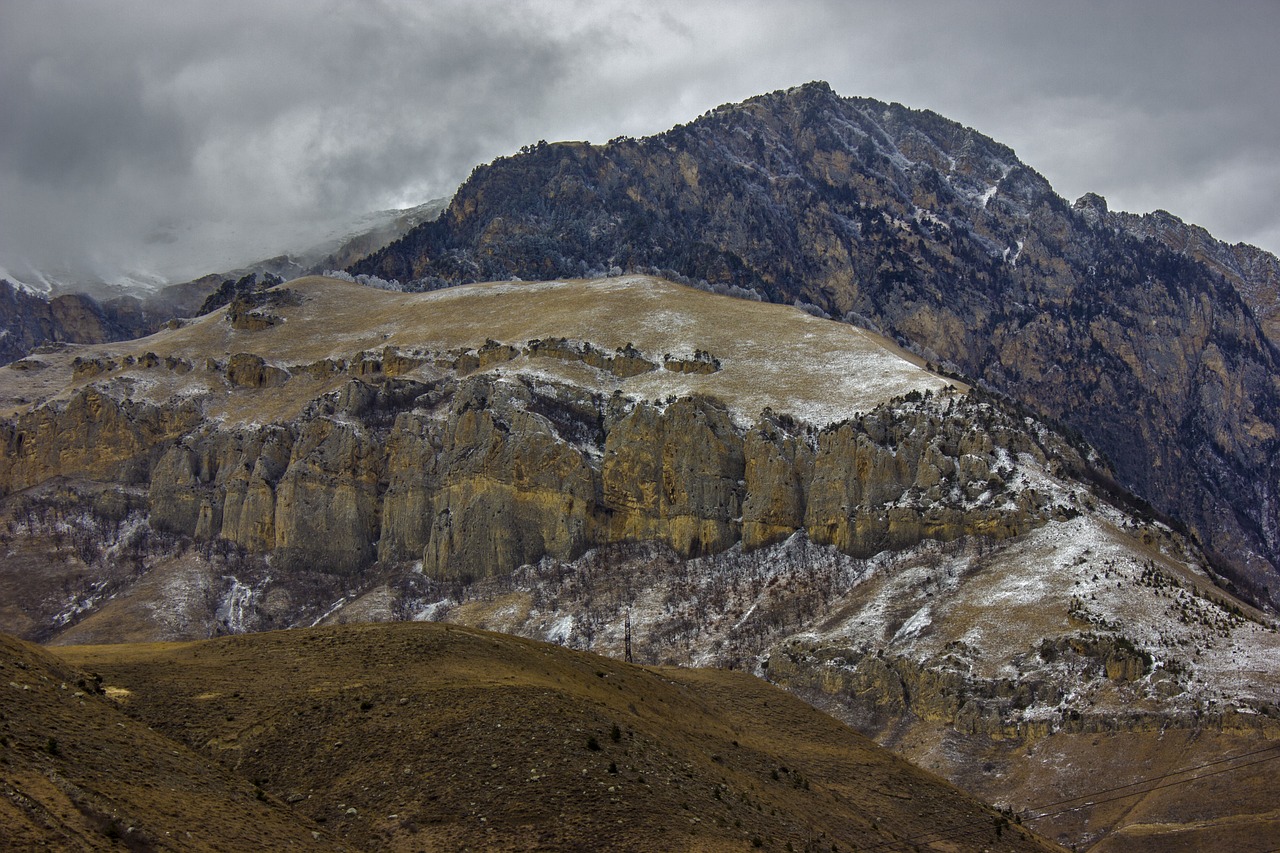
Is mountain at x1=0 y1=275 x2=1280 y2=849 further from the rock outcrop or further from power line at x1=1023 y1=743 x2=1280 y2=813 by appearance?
power line at x1=1023 y1=743 x2=1280 y2=813

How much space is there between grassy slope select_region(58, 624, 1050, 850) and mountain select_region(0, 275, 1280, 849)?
3975 cm

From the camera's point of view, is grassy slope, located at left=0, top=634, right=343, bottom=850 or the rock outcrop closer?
grassy slope, located at left=0, top=634, right=343, bottom=850

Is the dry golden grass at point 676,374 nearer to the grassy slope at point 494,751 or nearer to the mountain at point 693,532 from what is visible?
the mountain at point 693,532

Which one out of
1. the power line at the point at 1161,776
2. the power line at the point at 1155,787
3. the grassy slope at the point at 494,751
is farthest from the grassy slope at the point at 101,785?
the power line at the point at 1161,776

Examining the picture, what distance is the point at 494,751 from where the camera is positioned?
3859cm

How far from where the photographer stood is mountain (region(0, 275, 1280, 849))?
9369 centimetres

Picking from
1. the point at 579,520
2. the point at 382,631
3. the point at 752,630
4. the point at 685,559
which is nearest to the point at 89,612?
the point at 579,520

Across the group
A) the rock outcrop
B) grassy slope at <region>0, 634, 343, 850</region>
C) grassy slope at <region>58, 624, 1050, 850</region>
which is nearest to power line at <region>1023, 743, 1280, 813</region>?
grassy slope at <region>58, 624, 1050, 850</region>

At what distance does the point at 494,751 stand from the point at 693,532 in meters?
108

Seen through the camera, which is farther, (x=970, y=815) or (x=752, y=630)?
(x=752, y=630)

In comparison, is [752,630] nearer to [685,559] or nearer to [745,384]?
[685,559]

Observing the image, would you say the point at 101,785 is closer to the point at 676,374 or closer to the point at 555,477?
the point at 555,477

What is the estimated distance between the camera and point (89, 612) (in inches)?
5719

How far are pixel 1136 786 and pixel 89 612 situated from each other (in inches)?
4943
